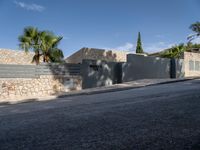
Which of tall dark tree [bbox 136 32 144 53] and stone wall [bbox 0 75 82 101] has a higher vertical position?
tall dark tree [bbox 136 32 144 53]

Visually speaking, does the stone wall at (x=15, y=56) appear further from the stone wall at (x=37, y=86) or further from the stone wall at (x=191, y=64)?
the stone wall at (x=191, y=64)

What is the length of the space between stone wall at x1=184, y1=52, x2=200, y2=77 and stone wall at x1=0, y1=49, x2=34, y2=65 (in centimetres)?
1688

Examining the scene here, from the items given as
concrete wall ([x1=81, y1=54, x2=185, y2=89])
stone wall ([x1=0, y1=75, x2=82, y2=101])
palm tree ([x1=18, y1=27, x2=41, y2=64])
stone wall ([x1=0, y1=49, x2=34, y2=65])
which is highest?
palm tree ([x1=18, y1=27, x2=41, y2=64])

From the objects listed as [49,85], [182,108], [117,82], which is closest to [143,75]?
[117,82]

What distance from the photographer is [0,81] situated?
48.8 feet

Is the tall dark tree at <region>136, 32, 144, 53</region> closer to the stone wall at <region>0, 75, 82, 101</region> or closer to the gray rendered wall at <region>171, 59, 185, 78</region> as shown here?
the gray rendered wall at <region>171, 59, 185, 78</region>

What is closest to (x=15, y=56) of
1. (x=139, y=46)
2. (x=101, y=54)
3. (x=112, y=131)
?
(x=101, y=54)

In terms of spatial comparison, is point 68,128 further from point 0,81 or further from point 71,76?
point 71,76

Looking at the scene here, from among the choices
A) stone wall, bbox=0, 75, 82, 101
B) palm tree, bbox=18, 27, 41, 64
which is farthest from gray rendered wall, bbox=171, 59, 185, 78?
palm tree, bbox=18, 27, 41, 64

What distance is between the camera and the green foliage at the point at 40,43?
20.1m

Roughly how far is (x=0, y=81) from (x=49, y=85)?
325 centimetres

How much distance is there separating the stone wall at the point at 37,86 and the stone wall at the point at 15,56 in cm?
→ 602

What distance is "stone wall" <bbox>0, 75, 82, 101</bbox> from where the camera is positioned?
596 inches

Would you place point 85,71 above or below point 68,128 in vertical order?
above
